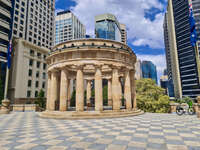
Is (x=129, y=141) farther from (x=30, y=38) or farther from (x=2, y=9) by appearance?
(x=30, y=38)

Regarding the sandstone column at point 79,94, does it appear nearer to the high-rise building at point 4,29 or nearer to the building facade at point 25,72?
the building facade at point 25,72

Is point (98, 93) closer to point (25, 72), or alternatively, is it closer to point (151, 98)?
point (151, 98)

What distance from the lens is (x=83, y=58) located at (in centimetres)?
2019

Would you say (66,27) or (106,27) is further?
(66,27)

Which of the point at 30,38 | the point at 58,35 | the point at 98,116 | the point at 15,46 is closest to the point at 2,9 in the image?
the point at 15,46

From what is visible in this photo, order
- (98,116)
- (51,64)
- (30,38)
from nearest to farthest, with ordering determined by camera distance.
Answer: (98,116), (51,64), (30,38)

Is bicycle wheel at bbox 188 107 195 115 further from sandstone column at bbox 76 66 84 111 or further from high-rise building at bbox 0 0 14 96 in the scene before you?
high-rise building at bbox 0 0 14 96

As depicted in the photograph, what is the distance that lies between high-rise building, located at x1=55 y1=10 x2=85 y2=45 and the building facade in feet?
294

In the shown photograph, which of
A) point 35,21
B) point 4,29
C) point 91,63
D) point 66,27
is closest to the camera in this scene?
point 91,63

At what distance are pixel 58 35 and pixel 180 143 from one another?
158 metres

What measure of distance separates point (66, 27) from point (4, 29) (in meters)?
102

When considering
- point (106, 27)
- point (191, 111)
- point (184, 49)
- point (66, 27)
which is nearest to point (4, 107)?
point (191, 111)

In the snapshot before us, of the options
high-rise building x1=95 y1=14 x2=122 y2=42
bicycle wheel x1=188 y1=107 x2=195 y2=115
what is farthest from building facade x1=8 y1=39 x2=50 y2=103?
high-rise building x1=95 y1=14 x2=122 y2=42

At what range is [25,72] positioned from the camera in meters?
55.4
